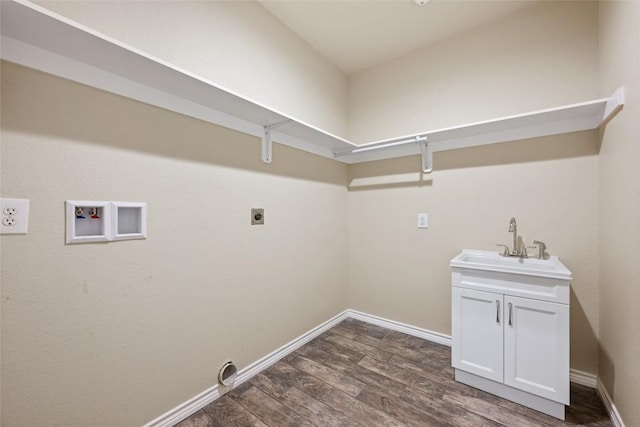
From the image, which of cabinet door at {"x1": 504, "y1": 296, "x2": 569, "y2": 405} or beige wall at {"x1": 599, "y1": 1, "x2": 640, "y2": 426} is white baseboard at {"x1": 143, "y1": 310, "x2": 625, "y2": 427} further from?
cabinet door at {"x1": 504, "y1": 296, "x2": 569, "y2": 405}

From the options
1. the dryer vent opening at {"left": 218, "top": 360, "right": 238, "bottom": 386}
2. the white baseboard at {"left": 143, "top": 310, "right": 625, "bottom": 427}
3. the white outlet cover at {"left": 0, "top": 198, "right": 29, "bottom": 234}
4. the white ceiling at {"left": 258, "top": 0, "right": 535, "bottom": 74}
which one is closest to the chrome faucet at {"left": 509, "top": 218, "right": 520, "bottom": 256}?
the white baseboard at {"left": 143, "top": 310, "right": 625, "bottom": 427}

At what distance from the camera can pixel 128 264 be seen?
1.21 meters

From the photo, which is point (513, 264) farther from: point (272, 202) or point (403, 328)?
point (272, 202)

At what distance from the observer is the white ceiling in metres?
1.82

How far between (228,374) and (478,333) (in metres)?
1.59

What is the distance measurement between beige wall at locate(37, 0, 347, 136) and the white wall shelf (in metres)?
0.18

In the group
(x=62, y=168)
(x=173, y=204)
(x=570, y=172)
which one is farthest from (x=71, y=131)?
(x=570, y=172)

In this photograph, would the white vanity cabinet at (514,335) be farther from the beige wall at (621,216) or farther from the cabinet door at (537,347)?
the beige wall at (621,216)

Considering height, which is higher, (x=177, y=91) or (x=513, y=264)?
(x=177, y=91)

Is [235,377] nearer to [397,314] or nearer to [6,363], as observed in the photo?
[6,363]

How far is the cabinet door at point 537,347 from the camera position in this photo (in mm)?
1371

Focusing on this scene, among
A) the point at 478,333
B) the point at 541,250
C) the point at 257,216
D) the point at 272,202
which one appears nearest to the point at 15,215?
the point at 257,216

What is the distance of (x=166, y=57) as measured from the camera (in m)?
1.33

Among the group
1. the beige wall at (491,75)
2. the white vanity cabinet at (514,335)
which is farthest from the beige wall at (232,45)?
the white vanity cabinet at (514,335)
